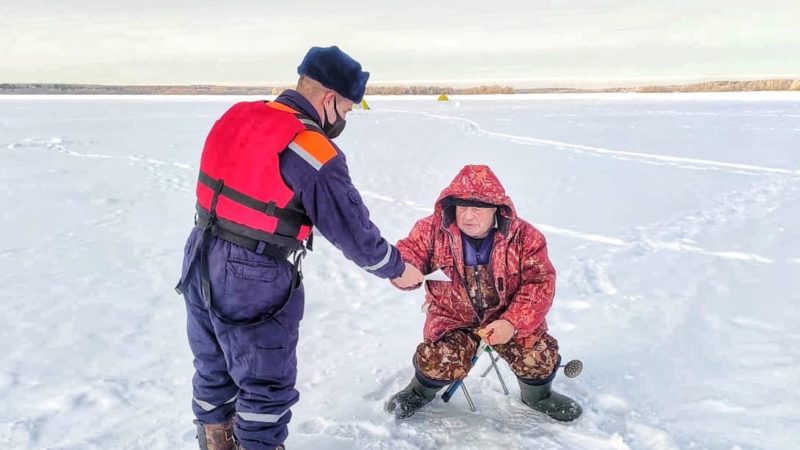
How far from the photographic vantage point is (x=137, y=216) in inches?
255

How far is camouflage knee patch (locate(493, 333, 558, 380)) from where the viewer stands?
2617mm

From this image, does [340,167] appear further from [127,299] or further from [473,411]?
[127,299]

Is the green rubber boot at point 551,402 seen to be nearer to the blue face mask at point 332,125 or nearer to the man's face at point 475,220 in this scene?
the man's face at point 475,220

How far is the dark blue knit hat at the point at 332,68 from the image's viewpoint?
2109 mm

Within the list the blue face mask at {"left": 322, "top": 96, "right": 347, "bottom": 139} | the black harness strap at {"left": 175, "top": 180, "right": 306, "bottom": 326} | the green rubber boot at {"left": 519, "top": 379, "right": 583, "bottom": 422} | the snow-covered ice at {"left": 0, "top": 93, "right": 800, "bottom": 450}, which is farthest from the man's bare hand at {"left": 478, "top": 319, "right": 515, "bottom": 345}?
the blue face mask at {"left": 322, "top": 96, "right": 347, "bottom": 139}

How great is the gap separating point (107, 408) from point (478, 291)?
1762mm

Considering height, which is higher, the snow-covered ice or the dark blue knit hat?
the dark blue knit hat

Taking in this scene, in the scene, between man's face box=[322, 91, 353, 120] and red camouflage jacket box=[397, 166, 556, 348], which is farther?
red camouflage jacket box=[397, 166, 556, 348]

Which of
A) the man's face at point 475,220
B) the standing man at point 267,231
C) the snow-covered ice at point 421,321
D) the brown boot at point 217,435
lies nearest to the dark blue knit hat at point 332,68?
the standing man at point 267,231

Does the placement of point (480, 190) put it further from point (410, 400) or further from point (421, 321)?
point (421, 321)

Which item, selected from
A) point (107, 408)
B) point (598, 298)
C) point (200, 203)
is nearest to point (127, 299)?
point (107, 408)

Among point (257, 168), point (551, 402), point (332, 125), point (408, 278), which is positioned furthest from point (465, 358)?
point (257, 168)

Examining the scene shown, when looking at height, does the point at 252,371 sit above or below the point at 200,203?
below

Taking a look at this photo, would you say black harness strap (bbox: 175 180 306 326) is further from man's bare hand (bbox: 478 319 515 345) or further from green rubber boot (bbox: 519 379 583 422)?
green rubber boot (bbox: 519 379 583 422)
